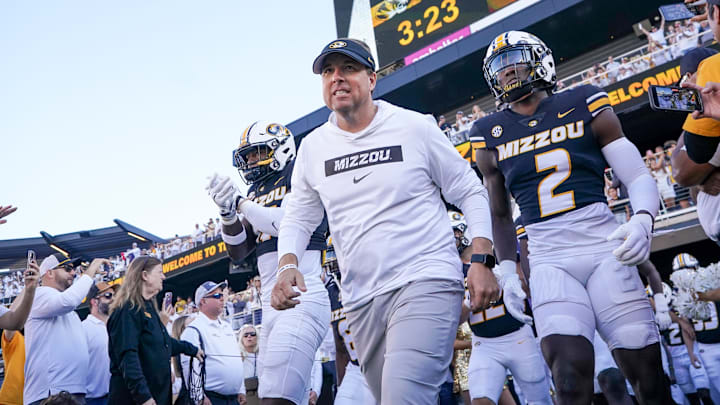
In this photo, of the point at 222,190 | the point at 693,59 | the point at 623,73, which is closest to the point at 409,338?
the point at 222,190

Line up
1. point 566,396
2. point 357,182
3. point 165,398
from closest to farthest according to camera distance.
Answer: point 357,182 < point 566,396 < point 165,398

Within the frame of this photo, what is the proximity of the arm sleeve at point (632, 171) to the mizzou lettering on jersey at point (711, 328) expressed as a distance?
5.88 meters

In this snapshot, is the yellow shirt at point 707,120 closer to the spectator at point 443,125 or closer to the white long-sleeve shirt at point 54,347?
the white long-sleeve shirt at point 54,347

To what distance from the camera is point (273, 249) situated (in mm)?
4859

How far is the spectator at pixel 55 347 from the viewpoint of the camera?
6.08 m

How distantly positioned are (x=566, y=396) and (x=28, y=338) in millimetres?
5572

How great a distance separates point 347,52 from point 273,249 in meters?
2.20

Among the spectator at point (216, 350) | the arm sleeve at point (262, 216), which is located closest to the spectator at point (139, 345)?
the spectator at point (216, 350)

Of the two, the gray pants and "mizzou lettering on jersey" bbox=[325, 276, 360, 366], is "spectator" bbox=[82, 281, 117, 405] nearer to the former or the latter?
"mizzou lettering on jersey" bbox=[325, 276, 360, 366]

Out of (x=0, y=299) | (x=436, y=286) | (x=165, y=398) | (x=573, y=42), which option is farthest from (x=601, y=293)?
(x=0, y=299)

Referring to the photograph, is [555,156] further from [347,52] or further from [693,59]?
[347,52]

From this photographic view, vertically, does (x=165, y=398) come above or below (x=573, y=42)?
below

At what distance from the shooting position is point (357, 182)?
3.04m

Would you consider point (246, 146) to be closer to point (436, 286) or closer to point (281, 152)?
point (281, 152)
